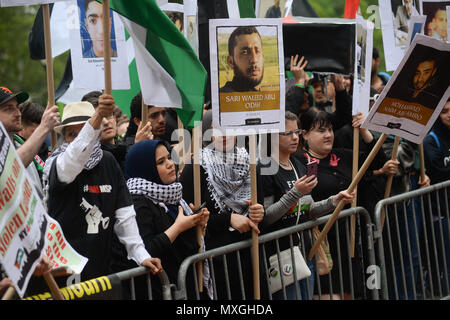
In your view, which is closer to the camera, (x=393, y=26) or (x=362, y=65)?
(x=362, y=65)

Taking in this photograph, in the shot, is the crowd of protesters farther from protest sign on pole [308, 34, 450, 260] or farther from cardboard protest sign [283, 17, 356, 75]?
protest sign on pole [308, 34, 450, 260]

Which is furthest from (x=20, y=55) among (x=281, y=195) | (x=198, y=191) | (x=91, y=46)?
(x=198, y=191)

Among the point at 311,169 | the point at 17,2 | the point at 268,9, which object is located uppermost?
the point at 17,2

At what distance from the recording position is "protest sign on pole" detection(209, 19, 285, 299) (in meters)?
5.45

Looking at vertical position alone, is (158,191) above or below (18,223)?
below

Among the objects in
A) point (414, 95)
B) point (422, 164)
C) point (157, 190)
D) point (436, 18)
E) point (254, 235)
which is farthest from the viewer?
point (436, 18)

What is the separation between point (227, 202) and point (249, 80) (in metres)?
0.95

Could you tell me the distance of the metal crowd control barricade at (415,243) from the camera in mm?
6957

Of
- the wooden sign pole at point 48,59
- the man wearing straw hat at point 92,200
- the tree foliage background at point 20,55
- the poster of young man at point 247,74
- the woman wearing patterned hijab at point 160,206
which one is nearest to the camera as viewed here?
the man wearing straw hat at point 92,200

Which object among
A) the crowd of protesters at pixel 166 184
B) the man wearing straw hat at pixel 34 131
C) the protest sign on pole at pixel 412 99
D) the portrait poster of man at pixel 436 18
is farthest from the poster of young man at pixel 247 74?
the portrait poster of man at pixel 436 18

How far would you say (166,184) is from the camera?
527cm

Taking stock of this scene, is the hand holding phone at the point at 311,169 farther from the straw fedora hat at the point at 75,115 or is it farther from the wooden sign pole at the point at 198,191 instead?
the straw fedora hat at the point at 75,115

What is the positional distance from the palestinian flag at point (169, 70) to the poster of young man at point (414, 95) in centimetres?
150

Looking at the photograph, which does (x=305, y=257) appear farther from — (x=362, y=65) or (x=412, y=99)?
(x=362, y=65)
